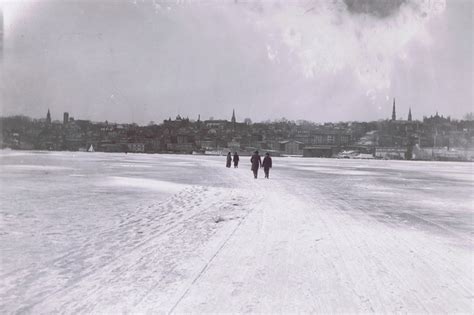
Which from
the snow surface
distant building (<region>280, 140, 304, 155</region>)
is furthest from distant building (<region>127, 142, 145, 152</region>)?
the snow surface

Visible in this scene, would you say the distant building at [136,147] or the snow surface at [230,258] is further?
the distant building at [136,147]

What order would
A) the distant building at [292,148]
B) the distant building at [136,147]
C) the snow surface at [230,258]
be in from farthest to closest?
1. the distant building at [136,147]
2. the distant building at [292,148]
3. the snow surface at [230,258]

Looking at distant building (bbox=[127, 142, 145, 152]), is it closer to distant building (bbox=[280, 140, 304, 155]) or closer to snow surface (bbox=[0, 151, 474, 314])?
distant building (bbox=[280, 140, 304, 155])

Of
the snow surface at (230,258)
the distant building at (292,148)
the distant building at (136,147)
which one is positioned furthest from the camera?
the distant building at (136,147)

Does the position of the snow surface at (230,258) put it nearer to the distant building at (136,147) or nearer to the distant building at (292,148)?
the distant building at (292,148)

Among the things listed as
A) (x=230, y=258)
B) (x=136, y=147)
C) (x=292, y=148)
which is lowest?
(x=230, y=258)

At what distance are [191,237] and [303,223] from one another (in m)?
2.70

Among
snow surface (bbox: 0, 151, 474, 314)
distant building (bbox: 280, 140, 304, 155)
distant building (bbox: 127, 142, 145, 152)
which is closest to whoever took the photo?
snow surface (bbox: 0, 151, 474, 314)

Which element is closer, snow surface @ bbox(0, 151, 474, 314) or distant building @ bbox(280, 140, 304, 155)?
snow surface @ bbox(0, 151, 474, 314)

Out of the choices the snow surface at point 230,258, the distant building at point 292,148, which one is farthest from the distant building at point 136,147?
the snow surface at point 230,258

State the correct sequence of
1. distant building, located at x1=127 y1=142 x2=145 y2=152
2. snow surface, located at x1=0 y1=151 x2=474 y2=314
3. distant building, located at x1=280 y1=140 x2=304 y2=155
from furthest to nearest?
1. distant building, located at x1=127 y1=142 x2=145 y2=152
2. distant building, located at x1=280 y1=140 x2=304 y2=155
3. snow surface, located at x1=0 y1=151 x2=474 y2=314

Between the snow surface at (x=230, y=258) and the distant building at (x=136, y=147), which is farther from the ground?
the distant building at (x=136, y=147)

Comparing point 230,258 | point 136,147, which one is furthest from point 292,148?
point 230,258

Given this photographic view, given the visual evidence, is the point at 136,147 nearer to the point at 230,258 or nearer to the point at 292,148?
the point at 292,148
